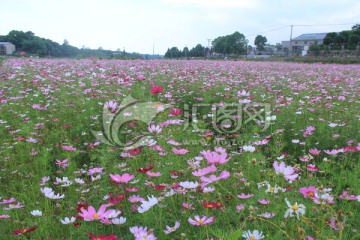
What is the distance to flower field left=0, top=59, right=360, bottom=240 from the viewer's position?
139 centimetres

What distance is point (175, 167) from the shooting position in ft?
6.88

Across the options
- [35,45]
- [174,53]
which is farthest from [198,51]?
[35,45]

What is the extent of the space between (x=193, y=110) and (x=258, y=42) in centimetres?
8479

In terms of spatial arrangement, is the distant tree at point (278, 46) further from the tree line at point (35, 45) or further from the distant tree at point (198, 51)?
the tree line at point (35, 45)

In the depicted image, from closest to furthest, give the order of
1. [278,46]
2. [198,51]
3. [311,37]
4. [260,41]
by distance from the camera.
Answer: [198,51]
[311,37]
[278,46]
[260,41]

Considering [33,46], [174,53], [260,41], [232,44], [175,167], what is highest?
[260,41]

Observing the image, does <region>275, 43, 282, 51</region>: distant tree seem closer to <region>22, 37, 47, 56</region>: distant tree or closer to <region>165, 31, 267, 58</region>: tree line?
<region>165, 31, 267, 58</region>: tree line

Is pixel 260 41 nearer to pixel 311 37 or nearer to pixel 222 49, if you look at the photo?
pixel 311 37

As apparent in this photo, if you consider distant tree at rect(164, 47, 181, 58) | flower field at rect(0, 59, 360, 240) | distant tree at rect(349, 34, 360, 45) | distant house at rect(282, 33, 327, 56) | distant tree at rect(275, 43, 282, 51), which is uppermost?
distant house at rect(282, 33, 327, 56)

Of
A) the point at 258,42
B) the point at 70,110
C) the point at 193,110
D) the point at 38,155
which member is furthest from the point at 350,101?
the point at 258,42

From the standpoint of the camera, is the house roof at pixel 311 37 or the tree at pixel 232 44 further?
the house roof at pixel 311 37

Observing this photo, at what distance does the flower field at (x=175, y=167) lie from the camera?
139 cm

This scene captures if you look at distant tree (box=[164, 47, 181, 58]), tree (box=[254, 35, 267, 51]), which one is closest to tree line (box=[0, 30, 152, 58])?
distant tree (box=[164, 47, 181, 58])

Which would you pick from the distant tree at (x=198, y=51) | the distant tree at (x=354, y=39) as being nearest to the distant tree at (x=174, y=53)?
the distant tree at (x=198, y=51)
